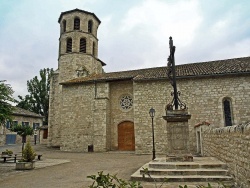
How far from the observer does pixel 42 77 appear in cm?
4003

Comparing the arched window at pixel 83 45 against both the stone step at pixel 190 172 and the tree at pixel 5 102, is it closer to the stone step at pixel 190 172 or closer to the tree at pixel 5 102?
the tree at pixel 5 102

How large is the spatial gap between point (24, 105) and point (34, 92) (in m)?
3.18

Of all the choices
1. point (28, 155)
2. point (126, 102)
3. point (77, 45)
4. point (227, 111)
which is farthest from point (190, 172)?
point (77, 45)

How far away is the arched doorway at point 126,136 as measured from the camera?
17562mm

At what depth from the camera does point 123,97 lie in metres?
18.4

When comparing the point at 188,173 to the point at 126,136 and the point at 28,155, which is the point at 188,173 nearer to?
the point at 28,155

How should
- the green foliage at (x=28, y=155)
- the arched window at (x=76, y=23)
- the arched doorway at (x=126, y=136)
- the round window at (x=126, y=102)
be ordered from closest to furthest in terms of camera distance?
the green foliage at (x=28, y=155)
the arched doorway at (x=126, y=136)
the round window at (x=126, y=102)
the arched window at (x=76, y=23)

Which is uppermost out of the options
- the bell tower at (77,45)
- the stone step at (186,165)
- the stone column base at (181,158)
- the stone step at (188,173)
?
the bell tower at (77,45)

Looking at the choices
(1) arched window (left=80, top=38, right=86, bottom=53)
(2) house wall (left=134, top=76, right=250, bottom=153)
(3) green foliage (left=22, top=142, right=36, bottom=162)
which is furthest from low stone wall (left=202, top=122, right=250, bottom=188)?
(1) arched window (left=80, top=38, right=86, bottom=53)

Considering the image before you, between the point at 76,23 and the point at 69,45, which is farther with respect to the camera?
the point at 76,23

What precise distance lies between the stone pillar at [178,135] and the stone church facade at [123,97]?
736 centimetres

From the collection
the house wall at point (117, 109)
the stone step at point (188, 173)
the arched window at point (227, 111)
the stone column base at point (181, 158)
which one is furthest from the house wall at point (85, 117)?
the stone step at point (188, 173)

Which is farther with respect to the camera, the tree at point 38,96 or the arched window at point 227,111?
the tree at point 38,96

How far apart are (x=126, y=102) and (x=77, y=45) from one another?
8.97 meters
